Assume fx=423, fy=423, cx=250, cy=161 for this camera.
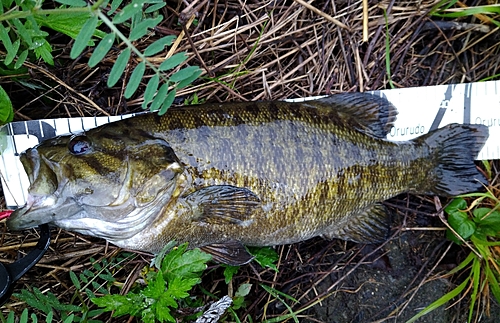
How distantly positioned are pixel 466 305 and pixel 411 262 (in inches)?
21.0

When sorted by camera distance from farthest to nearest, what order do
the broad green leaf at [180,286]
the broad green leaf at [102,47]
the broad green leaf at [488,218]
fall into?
the broad green leaf at [488,218]
the broad green leaf at [180,286]
the broad green leaf at [102,47]

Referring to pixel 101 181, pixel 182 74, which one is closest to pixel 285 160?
pixel 182 74

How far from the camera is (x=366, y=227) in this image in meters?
2.97

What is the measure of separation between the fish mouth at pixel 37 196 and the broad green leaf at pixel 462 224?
2688mm

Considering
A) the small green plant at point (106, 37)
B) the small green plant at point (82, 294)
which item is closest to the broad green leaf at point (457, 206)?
the small green plant at point (106, 37)

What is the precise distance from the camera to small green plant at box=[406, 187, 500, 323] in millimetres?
3098

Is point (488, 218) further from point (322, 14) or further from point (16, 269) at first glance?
point (16, 269)

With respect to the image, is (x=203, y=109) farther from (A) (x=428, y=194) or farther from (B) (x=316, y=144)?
(A) (x=428, y=194)

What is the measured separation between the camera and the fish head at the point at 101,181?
7.07 feet

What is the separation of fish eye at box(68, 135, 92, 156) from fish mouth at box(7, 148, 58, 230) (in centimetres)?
15

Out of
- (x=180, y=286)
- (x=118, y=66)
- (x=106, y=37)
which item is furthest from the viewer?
(x=180, y=286)

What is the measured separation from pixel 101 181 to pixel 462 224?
8.29ft

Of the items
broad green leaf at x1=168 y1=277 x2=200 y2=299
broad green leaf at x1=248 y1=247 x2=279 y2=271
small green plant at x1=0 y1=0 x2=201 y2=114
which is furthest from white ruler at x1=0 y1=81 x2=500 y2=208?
broad green leaf at x1=168 y1=277 x2=200 y2=299

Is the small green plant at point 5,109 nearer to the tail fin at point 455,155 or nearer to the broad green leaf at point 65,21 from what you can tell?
the broad green leaf at point 65,21
